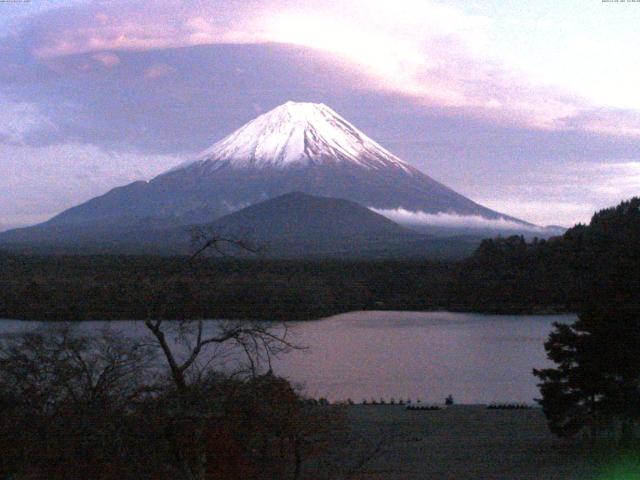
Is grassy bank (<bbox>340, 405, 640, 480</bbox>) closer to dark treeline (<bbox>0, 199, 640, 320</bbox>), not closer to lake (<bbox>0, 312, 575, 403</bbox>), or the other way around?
lake (<bbox>0, 312, 575, 403</bbox>)

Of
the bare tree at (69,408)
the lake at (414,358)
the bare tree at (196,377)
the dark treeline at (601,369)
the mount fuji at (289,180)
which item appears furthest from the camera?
the mount fuji at (289,180)

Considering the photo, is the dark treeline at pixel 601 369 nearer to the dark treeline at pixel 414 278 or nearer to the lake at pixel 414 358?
the lake at pixel 414 358

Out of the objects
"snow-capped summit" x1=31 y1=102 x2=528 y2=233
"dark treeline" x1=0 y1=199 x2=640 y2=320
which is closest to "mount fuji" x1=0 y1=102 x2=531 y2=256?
"snow-capped summit" x1=31 y1=102 x2=528 y2=233

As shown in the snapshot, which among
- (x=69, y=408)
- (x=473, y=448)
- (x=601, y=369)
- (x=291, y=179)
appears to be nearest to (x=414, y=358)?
(x=473, y=448)

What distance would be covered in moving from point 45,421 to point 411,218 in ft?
255

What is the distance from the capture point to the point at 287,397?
16.0 feet

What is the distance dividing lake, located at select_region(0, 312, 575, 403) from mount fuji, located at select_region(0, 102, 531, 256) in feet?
175

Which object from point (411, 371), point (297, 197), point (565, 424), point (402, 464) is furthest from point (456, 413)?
point (297, 197)

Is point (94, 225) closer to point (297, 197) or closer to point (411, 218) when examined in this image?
point (297, 197)

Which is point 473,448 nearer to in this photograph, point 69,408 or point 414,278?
point 69,408

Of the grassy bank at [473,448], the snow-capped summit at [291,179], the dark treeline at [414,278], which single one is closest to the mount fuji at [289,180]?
the snow-capped summit at [291,179]

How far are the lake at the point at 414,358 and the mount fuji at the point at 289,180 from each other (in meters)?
53.2

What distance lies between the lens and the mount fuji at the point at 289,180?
80.4 m

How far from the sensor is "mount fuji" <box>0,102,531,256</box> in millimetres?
80375
